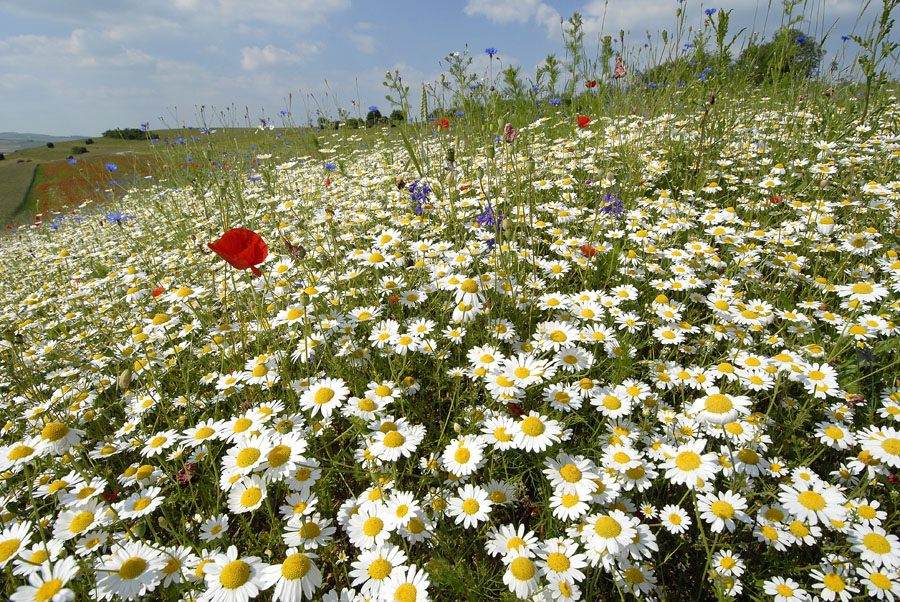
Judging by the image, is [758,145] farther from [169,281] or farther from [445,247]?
[169,281]

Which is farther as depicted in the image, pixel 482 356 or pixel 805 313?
pixel 805 313

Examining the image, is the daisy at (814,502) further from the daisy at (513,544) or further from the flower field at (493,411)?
the daisy at (513,544)

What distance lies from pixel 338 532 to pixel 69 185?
14.9m

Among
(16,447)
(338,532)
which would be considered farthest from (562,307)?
(16,447)

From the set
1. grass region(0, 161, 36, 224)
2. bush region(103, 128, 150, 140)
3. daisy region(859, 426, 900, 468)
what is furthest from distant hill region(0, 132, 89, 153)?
daisy region(859, 426, 900, 468)

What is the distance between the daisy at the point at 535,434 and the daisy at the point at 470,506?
223 mm

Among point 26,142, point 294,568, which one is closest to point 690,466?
point 294,568

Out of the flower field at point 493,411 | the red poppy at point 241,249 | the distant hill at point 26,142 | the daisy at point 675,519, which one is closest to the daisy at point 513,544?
the flower field at point 493,411

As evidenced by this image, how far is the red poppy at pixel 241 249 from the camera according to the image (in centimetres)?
157

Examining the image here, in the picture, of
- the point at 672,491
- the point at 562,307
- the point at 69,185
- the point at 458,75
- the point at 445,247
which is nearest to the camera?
the point at 672,491

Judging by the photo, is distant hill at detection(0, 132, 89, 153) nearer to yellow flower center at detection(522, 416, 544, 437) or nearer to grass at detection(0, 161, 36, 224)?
grass at detection(0, 161, 36, 224)

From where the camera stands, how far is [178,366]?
246 cm

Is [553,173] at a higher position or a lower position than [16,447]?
higher

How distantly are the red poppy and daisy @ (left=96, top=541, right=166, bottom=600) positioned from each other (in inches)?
41.0
